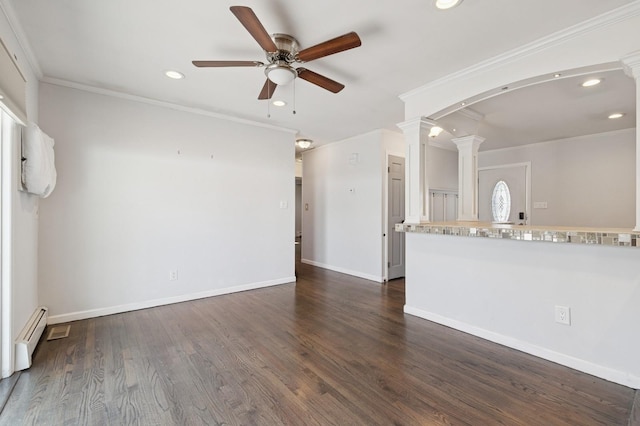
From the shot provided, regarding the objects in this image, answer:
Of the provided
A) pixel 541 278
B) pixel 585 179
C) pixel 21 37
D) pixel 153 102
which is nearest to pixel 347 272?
pixel 541 278

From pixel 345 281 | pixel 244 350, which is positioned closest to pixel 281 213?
pixel 345 281

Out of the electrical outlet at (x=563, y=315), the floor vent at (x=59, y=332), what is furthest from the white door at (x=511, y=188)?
the floor vent at (x=59, y=332)

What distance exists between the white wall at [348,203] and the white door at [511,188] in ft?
7.88

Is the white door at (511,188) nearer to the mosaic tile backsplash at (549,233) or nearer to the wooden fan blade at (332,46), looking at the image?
the mosaic tile backsplash at (549,233)

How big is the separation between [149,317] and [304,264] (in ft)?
11.2

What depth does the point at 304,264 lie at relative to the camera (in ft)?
20.4

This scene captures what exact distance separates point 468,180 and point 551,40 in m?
1.79

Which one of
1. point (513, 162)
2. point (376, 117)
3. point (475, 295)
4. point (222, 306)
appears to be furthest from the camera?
point (513, 162)

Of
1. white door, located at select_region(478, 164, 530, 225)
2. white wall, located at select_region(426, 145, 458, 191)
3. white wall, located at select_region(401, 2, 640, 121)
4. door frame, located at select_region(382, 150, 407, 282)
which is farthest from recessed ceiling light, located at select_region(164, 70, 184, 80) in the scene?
white door, located at select_region(478, 164, 530, 225)

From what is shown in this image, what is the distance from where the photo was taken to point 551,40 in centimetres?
218

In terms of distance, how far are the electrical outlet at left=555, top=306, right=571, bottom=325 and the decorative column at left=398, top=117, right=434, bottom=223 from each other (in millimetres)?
1376

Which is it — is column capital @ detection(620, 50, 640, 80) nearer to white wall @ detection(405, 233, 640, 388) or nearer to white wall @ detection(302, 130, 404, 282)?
white wall @ detection(405, 233, 640, 388)

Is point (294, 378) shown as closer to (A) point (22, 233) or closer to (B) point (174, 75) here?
(A) point (22, 233)

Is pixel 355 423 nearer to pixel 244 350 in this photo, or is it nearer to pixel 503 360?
pixel 244 350
